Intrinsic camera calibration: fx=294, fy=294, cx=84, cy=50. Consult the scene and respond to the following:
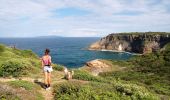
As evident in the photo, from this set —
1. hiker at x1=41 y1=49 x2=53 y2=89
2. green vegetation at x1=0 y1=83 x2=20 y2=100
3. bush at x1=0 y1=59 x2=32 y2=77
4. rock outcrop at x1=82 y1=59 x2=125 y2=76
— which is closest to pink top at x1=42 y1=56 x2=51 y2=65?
hiker at x1=41 y1=49 x2=53 y2=89

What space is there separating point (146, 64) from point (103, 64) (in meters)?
13.8

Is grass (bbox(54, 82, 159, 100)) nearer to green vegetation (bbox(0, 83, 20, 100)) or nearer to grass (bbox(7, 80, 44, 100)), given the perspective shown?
grass (bbox(7, 80, 44, 100))

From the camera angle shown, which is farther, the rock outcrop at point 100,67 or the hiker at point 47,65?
the rock outcrop at point 100,67

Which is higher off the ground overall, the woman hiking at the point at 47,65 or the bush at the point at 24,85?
the woman hiking at the point at 47,65

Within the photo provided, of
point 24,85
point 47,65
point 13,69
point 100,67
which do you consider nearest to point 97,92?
point 47,65

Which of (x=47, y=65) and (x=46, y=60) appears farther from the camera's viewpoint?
(x=47, y=65)

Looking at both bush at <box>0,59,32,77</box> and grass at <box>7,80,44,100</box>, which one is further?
bush at <box>0,59,32,77</box>

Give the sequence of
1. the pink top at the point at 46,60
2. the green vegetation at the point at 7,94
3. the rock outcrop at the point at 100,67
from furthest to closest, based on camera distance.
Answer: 1. the rock outcrop at the point at 100,67
2. the pink top at the point at 46,60
3. the green vegetation at the point at 7,94

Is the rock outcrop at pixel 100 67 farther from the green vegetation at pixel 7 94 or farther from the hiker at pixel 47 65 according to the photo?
the green vegetation at pixel 7 94

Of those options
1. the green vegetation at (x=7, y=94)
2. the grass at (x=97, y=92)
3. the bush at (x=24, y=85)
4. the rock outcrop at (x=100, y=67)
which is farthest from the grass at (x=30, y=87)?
the rock outcrop at (x=100, y=67)

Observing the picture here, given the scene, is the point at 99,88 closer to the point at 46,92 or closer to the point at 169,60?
the point at 46,92

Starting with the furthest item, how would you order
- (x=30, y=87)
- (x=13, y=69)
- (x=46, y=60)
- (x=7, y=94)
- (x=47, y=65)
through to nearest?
(x=13, y=69)
(x=47, y=65)
(x=46, y=60)
(x=30, y=87)
(x=7, y=94)

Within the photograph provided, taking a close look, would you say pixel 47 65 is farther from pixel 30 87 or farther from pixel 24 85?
pixel 24 85

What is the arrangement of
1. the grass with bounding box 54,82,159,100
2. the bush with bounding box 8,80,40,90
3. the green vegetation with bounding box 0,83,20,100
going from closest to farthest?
the green vegetation with bounding box 0,83,20,100
the grass with bounding box 54,82,159,100
the bush with bounding box 8,80,40,90
